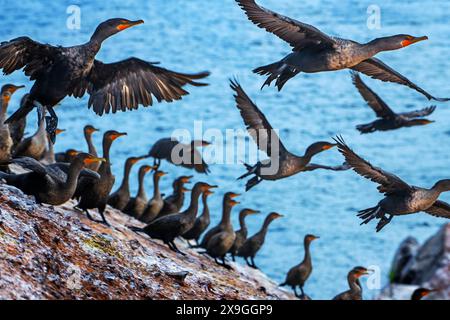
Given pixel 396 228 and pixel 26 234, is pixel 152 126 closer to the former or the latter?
pixel 396 228

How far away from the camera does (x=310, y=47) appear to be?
968 centimetres

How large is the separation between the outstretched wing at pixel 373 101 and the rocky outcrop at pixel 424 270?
Result: 66.0 inches

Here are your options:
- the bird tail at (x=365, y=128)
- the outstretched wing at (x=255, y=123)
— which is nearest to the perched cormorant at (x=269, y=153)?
the outstretched wing at (x=255, y=123)

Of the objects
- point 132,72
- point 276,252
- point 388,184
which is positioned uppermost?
point 132,72

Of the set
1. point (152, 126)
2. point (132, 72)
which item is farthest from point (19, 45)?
point (152, 126)

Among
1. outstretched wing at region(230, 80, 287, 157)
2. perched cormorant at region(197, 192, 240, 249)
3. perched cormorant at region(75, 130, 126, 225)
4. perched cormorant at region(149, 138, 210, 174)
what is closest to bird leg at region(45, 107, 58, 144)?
perched cormorant at region(75, 130, 126, 225)

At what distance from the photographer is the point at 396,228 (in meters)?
20.1

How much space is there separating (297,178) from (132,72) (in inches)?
491

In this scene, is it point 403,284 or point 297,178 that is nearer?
point 403,284

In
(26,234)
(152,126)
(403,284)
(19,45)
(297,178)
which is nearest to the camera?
(26,234)

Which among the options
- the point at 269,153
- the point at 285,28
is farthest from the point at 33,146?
the point at 285,28

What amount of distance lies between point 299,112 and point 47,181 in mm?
16295

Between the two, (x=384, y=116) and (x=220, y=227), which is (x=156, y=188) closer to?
(x=220, y=227)

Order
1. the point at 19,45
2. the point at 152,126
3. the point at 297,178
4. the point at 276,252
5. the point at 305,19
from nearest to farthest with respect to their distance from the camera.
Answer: the point at 19,45, the point at 276,252, the point at 297,178, the point at 152,126, the point at 305,19
